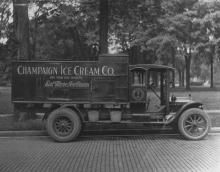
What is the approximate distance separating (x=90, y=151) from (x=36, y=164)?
1.91 metres

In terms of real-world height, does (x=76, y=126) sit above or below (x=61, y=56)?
below

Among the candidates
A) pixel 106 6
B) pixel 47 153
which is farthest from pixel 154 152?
pixel 106 6

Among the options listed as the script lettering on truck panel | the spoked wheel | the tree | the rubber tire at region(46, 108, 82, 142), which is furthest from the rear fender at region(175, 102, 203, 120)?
the tree

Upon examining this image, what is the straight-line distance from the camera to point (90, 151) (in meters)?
10.7

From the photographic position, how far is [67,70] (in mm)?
12672

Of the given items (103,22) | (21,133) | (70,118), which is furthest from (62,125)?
(103,22)

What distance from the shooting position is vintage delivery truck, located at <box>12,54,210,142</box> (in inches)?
496

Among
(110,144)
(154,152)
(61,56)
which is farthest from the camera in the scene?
(61,56)

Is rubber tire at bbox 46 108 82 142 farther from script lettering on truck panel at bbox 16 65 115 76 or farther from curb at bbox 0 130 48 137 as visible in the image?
curb at bbox 0 130 48 137

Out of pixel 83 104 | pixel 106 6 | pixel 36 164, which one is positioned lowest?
pixel 36 164

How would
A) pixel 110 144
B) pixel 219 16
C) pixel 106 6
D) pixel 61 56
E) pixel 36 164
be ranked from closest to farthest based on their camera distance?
pixel 36 164, pixel 110 144, pixel 106 6, pixel 219 16, pixel 61 56

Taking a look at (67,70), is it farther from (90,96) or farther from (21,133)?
(21,133)

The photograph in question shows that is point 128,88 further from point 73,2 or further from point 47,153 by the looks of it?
point 73,2

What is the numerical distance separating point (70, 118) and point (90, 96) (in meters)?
0.79
